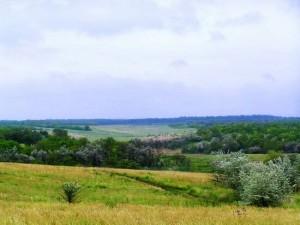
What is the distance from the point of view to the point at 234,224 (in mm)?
13242

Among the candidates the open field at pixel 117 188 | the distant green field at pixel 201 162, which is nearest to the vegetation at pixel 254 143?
the distant green field at pixel 201 162

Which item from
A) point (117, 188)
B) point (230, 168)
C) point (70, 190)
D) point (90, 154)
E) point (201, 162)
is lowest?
point (201, 162)

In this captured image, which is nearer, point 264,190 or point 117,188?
point 264,190

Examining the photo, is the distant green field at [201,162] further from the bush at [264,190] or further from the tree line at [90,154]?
the bush at [264,190]

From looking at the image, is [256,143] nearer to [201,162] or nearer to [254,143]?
[254,143]

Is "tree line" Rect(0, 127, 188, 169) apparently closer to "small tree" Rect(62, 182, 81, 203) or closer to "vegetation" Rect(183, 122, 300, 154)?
"vegetation" Rect(183, 122, 300, 154)

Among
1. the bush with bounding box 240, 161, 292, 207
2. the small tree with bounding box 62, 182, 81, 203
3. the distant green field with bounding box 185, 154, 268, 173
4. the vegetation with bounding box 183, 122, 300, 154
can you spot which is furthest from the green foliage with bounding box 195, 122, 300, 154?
the small tree with bounding box 62, 182, 81, 203

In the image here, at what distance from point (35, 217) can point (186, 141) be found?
164125 mm

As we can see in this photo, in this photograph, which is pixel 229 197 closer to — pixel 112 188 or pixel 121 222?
pixel 112 188

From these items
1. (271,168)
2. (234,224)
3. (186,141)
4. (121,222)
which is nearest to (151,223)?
(121,222)

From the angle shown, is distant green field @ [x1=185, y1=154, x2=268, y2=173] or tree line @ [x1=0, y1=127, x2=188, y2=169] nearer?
tree line @ [x1=0, y1=127, x2=188, y2=169]

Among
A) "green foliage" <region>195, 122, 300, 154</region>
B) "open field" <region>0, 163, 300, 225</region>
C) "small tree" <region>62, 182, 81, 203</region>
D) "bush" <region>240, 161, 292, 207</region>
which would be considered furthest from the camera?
"green foliage" <region>195, 122, 300, 154</region>

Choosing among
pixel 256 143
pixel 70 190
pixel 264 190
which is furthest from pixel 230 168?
pixel 256 143

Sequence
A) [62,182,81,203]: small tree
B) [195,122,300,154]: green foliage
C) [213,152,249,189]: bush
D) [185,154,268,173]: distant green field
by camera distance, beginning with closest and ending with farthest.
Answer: [62,182,81,203]: small tree < [213,152,249,189]: bush < [185,154,268,173]: distant green field < [195,122,300,154]: green foliage
